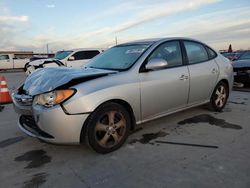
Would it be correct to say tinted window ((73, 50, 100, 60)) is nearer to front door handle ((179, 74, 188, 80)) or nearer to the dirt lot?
the dirt lot

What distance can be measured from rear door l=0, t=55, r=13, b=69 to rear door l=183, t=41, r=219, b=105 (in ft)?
92.2

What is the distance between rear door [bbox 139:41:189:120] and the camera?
4.00 metres

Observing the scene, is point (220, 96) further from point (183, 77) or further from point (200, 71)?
point (183, 77)

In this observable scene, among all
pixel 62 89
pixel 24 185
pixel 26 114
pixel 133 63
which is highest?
pixel 133 63

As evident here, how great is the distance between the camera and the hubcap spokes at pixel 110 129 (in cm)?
354

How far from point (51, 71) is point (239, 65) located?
6.70m

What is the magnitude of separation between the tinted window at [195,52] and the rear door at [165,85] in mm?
250

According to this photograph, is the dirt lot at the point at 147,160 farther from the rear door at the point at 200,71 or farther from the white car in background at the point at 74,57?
the white car in background at the point at 74,57

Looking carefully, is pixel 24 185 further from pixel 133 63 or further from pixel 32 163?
pixel 133 63

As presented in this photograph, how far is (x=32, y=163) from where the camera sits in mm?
3402

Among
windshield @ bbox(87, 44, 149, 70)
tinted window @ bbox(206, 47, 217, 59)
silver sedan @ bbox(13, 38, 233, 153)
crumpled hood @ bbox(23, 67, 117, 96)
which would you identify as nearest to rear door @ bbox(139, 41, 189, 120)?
silver sedan @ bbox(13, 38, 233, 153)

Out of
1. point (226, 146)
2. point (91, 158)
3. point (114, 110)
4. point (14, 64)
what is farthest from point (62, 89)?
point (14, 64)

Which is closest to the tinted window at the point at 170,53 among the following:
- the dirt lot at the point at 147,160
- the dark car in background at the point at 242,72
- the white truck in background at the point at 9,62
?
the dirt lot at the point at 147,160

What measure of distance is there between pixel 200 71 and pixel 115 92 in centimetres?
206
